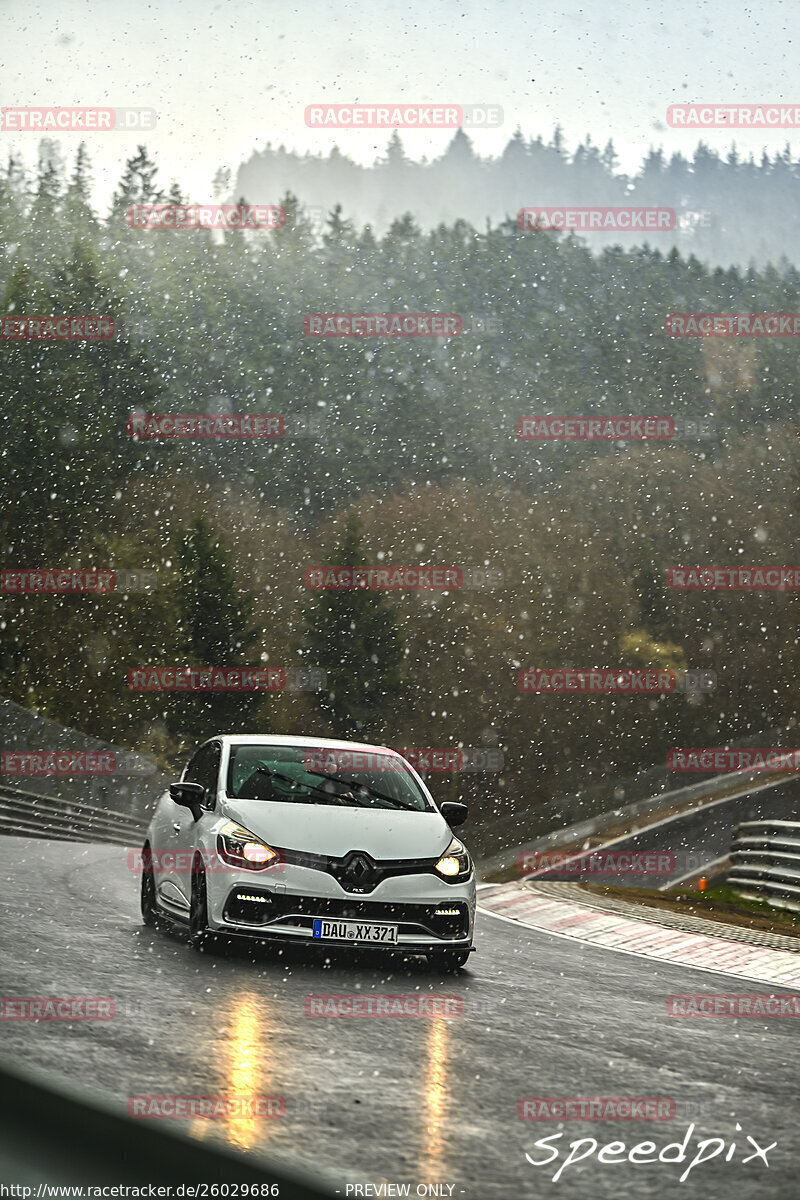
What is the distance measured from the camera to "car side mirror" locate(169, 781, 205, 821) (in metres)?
8.98

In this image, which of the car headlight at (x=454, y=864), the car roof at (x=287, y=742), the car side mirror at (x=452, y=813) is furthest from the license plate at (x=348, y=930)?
the car roof at (x=287, y=742)

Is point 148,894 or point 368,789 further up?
point 368,789

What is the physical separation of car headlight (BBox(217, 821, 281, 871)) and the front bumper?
7cm

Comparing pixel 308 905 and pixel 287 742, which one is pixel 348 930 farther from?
pixel 287 742

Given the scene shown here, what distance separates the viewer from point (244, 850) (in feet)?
26.5

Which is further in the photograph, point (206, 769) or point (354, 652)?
point (354, 652)

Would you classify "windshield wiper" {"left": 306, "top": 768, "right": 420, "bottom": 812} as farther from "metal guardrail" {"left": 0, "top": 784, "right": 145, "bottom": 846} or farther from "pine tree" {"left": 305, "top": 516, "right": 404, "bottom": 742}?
"pine tree" {"left": 305, "top": 516, "right": 404, "bottom": 742}

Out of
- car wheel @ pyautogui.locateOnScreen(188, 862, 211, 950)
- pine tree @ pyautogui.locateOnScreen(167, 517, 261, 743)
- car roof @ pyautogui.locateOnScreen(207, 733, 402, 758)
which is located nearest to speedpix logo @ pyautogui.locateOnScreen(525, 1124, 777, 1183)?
car wheel @ pyautogui.locateOnScreen(188, 862, 211, 950)

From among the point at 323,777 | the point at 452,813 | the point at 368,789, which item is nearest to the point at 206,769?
the point at 323,777

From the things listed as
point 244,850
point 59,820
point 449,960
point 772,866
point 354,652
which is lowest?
point 59,820

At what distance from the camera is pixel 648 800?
38.2 meters

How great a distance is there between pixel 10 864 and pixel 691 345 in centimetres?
9525

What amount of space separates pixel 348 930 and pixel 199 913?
104 cm

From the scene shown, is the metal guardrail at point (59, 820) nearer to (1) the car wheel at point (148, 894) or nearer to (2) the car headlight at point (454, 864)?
(1) the car wheel at point (148, 894)
